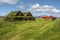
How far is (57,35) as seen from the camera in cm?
3203

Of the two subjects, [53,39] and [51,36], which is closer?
[53,39]

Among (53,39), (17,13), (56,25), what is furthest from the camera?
(17,13)

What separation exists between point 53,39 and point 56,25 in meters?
9.19

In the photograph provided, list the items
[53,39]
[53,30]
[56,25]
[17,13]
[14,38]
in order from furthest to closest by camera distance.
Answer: [17,13] < [56,25] < [53,30] < [14,38] < [53,39]

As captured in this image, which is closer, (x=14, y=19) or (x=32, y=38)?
(x=32, y=38)

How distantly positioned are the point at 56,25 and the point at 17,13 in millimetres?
36524

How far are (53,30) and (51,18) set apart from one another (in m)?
42.8

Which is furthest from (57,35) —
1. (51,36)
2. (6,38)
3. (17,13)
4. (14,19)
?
(17,13)

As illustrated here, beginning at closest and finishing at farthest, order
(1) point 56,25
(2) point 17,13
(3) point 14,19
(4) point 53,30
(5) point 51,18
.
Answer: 1. (4) point 53,30
2. (1) point 56,25
3. (3) point 14,19
4. (2) point 17,13
5. (5) point 51,18

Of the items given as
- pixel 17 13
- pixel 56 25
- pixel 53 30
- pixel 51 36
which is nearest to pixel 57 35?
pixel 51 36

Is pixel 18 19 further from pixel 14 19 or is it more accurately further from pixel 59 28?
pixel 59 28

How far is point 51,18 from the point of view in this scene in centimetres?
7794

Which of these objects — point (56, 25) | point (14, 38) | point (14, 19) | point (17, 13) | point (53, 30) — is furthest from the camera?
point (17, 13)

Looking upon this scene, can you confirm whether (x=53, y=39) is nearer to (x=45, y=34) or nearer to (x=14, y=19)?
(x=45, y=34)
